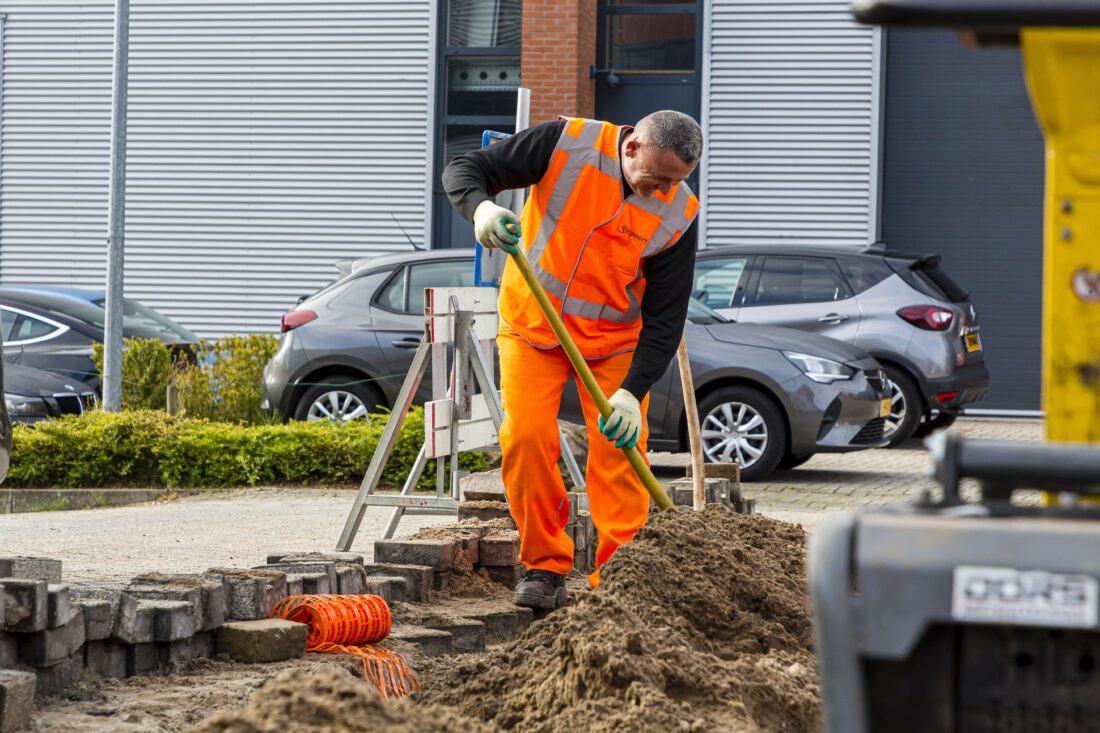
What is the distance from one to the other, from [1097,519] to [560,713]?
1937 mm

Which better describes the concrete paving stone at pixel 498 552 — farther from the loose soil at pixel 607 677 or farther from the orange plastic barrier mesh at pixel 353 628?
the orange plastic barrier mesh at pixel 353 628

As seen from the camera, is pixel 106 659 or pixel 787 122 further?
pixel 787 122

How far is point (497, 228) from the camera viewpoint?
5.51 m

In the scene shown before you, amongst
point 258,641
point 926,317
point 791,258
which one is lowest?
point 258,641

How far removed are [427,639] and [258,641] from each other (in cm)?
79

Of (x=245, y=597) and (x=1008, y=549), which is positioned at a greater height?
(x=1008, y=549)

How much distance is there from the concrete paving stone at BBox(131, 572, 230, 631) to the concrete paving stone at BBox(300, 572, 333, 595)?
0.41 metres

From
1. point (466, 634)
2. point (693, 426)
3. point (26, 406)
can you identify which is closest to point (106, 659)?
point (466, 634)

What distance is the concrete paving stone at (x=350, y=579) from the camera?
5.75m

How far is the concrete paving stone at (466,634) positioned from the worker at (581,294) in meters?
0.31

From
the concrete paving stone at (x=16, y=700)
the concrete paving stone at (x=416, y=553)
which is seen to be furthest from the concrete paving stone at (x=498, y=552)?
the concrete paving stone at (x=16, y=700)

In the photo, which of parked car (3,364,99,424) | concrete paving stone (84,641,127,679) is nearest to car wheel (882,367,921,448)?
parked car (3,364,99,424)

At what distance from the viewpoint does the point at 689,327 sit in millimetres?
12008

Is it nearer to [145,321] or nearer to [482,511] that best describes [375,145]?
[145,321]
